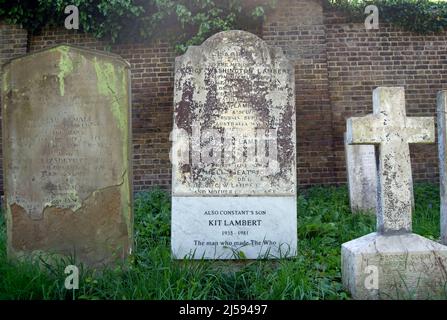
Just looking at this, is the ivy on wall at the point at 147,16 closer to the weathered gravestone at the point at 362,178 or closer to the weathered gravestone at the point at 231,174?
the weathered gravestone at the point at 362,178

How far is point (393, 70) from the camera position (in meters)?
8.88

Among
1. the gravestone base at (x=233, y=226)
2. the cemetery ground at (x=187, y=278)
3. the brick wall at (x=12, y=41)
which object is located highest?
the brick wall at (x=12, y=41)

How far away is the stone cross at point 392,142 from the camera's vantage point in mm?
3826

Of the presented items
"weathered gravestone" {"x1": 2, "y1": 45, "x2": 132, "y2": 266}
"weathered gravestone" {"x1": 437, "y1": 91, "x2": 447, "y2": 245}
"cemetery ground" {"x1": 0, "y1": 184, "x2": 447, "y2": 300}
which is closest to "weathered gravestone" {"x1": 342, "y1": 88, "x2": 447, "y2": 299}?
"cemetery ground" {"x1": 0, "y1": 184, "x2": 447, "y2": 300}

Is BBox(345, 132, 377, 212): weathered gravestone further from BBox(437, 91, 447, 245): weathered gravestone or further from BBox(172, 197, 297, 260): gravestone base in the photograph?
BBox(172, 197, 297, 260): gravestone base

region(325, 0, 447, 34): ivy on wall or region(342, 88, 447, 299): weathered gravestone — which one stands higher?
region(325, 0, 447, 34): ivy on wall

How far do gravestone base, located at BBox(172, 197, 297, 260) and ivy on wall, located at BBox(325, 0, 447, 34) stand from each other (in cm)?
574

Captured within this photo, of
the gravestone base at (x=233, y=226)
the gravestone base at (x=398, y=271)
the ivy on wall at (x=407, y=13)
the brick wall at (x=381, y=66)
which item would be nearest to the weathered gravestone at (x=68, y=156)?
the gravestone base at (x=233, y=226)

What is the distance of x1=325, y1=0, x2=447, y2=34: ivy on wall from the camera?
8883mm

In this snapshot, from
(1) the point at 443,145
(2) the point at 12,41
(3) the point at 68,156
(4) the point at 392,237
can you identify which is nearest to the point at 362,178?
(1) the point at 443,145

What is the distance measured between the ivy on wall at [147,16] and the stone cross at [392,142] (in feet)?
16.7

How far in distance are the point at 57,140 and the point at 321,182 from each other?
5564mm
